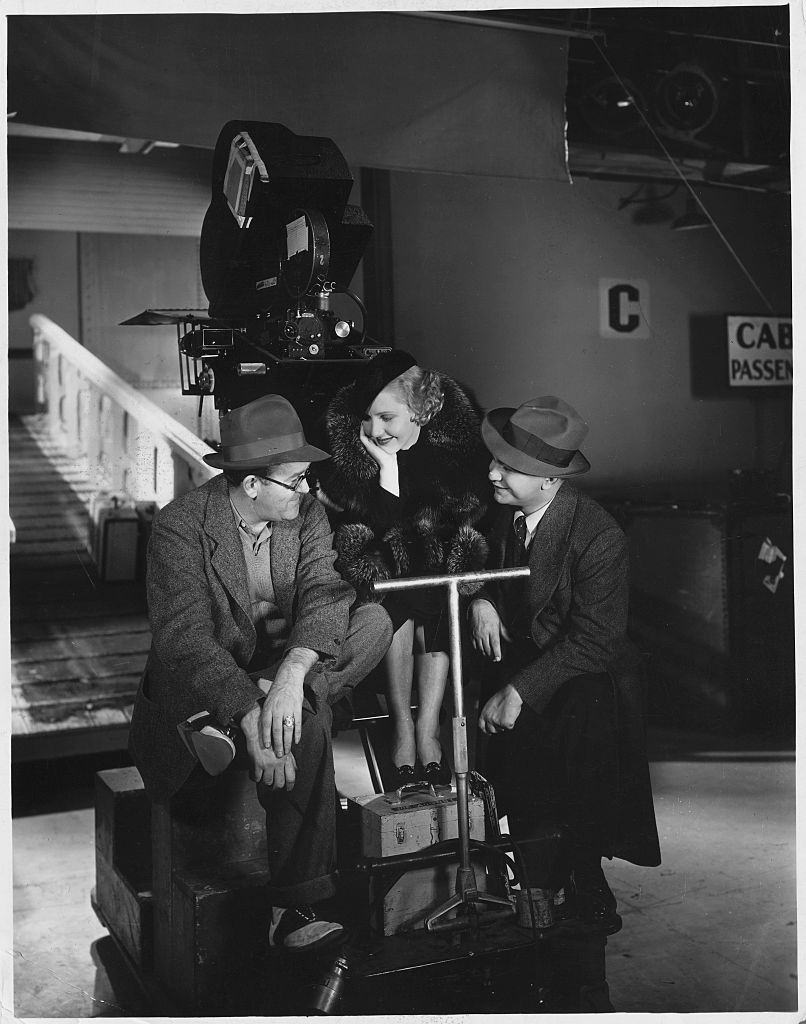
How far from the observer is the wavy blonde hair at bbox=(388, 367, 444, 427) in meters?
2.71

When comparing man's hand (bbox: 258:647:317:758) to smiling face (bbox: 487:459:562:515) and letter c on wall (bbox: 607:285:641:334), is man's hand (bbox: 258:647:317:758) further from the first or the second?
letter c on wall (bbox: 607:285:641:334)

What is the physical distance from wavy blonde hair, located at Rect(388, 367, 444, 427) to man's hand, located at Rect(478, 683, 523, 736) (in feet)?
2.56

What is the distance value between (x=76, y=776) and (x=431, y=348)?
9.60 ft

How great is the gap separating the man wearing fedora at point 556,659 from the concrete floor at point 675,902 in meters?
0.35

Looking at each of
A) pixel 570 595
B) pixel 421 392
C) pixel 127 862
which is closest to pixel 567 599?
pixel 570 595

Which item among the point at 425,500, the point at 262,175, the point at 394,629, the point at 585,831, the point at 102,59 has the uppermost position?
the point at 102,59

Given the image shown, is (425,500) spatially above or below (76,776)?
above

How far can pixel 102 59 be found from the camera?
9.52 feet

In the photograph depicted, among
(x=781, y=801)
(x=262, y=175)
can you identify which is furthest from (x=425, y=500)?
(x=781, y=801)

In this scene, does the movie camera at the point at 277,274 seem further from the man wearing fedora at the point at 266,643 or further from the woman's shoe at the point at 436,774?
the woman's shoe at the point at 436,774

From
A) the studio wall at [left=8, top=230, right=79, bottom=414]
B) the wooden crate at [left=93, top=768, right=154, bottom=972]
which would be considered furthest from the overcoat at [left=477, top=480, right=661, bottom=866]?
the studio wall at [left=8, top=230, right=79, bottom=414]

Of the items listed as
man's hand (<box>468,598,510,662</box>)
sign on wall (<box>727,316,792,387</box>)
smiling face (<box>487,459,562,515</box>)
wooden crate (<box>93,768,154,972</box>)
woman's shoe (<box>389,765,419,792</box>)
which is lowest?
wooden crate (<box>93,768,154,972</box>)

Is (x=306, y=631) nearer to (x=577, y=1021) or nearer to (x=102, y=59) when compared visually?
(x=577, y=1021)

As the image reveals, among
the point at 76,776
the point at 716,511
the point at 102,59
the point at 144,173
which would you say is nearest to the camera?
the point at 102,59
